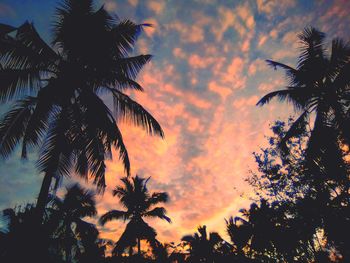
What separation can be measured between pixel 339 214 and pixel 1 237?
2059 cm

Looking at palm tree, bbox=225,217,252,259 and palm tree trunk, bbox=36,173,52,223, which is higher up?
palm tree, bbox=225,217,252,259

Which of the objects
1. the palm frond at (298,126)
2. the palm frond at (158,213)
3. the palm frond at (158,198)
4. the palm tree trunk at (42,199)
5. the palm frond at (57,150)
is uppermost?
the palm frond at (158,198)

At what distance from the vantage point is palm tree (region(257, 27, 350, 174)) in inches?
434

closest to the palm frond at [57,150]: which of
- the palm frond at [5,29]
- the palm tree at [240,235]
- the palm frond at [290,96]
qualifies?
the palm frond at [5,29]

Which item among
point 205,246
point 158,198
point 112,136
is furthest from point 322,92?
point 205,246

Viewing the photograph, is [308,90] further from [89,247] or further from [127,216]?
[89,247]

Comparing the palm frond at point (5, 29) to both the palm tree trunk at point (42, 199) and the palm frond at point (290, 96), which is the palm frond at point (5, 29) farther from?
the palm frond at point (290, 96)

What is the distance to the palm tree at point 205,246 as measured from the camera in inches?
1006

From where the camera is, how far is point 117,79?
8.99m

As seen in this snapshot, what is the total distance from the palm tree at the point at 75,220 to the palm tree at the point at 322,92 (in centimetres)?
1690

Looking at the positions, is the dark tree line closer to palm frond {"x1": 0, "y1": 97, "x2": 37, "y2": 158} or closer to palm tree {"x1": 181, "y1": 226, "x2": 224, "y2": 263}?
palm frond {"x1": 0, "y1": 97, "x2": 37, "y2": 158}

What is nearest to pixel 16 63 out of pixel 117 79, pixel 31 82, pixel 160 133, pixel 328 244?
pixel 31 82

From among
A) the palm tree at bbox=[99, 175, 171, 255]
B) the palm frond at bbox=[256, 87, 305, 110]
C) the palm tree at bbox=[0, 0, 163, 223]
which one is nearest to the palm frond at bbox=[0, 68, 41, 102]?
the palm tree at bbox=[0, 0, 163, 223]

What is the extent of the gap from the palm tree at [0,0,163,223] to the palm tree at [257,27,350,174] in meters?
7.91
